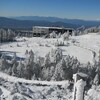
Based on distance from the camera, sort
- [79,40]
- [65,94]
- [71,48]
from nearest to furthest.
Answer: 1. [65,94]
2. [71,48]
3. [79,40]

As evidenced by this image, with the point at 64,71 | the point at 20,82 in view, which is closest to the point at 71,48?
the point at 64,71

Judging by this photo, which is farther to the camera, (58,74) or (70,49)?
(70,49)

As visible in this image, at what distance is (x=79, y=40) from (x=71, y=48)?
16928 millimetres

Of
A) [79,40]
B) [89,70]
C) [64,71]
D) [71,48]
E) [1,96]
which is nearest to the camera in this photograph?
[1,96]

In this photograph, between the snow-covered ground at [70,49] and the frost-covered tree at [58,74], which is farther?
the snow-covered ground at [70,49]

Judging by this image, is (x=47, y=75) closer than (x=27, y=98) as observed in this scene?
No

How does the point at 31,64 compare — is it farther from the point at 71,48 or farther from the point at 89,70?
the point at 71,48

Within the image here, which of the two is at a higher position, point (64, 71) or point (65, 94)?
point (65, 94)

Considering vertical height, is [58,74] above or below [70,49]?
above

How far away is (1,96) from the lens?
20344 mm

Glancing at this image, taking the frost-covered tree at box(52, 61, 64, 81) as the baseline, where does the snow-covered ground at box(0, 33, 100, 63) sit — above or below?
below

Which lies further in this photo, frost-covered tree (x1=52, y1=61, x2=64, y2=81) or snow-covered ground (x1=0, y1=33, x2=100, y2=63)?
snow-covered ground (x1=0, y1=33, x2=100, y2=63)

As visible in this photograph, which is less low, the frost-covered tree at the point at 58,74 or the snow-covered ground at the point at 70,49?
the frost-covered tree at the point at 58,74

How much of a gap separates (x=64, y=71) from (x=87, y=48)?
37100 mm
